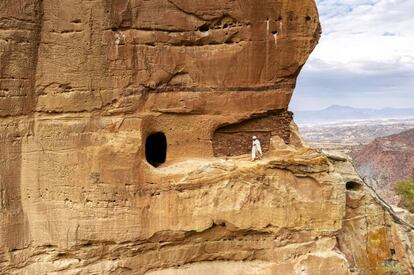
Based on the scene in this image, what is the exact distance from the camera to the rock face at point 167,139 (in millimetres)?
9836

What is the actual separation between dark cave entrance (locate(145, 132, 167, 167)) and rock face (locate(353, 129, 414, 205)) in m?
31.1

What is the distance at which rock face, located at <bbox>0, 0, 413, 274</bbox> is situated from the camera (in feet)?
32.3

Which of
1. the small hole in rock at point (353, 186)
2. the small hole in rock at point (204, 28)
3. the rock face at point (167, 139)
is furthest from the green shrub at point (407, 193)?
the small hole in rock at point (204, 28)

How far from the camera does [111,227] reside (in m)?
10.2

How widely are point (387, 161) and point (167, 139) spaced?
41524 millimetres

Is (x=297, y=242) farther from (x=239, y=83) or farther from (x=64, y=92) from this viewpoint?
(x=64, y=92)

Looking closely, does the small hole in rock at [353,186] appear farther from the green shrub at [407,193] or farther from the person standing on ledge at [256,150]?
the green shrub at [407,193]

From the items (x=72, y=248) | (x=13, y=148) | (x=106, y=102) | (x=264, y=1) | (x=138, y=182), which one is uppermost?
(x=264, y=1)

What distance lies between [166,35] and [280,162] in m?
4.05

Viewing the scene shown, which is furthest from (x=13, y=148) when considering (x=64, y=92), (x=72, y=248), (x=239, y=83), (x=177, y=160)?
(x=239, y=83)

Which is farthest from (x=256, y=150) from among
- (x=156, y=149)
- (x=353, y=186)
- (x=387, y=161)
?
(x=387, y=161)

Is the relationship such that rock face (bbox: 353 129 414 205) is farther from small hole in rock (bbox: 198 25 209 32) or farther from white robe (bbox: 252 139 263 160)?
small hole in rock (bbox: 198 25 209 32)

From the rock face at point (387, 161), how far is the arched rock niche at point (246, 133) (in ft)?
100.0

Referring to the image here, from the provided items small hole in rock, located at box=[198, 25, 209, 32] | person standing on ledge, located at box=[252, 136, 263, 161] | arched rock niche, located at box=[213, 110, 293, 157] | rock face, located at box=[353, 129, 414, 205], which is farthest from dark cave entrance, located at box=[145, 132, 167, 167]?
rock face, located at box=[353, 129, 414, 205]
